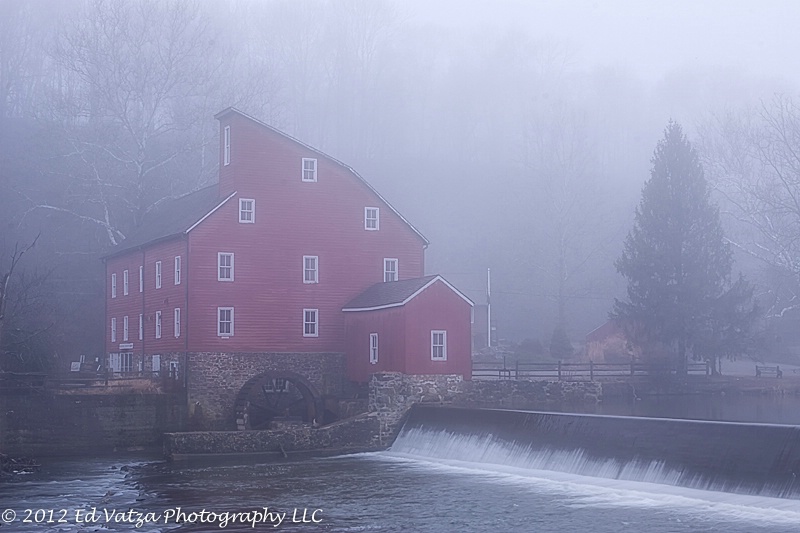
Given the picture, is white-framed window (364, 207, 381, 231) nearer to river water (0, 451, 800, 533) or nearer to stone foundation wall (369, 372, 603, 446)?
stone foundation wall (369, 372, 603, 446)

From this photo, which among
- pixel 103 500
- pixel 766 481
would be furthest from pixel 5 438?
pixel 766 481

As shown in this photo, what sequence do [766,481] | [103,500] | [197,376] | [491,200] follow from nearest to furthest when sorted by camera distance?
[766,481]
[103,500]
[197,376]
[491,200]

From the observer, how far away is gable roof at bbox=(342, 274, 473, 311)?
36.9m

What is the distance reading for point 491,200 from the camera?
297 ft

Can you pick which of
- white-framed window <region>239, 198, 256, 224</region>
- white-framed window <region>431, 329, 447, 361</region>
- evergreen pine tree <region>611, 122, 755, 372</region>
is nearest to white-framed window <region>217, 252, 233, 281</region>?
white-framed window <region>239, 198, 256, 224</region>

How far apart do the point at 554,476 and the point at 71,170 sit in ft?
137

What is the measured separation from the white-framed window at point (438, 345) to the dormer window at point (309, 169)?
26.4 ft

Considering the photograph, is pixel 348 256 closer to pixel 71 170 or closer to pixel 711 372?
pixel 711 372

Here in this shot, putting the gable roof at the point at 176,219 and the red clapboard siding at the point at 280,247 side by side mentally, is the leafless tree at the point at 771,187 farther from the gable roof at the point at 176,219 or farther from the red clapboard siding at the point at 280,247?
the gable roof at the point at 176,219

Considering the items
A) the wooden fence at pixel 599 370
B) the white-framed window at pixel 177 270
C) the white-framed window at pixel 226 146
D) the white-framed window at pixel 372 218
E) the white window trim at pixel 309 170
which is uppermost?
the white-framed window at pixel 226 146

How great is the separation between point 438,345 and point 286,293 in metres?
6.51

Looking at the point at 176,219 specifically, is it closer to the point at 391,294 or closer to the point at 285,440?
the point at 391,294

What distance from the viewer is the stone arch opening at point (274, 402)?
37344 millimetres

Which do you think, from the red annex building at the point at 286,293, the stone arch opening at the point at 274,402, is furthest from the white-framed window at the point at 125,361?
the stone arch opening at the point at 274,402
